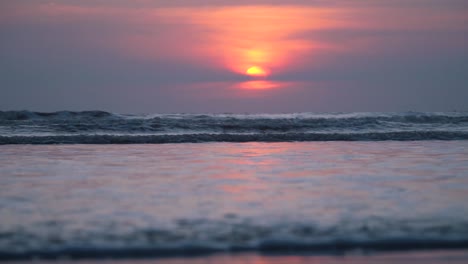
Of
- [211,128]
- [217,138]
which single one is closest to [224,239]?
[217,138]

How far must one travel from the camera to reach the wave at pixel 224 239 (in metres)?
3.81

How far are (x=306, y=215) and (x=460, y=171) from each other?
10.7 feet

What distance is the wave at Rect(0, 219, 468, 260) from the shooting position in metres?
3.81

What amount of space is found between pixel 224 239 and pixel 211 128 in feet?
37.8

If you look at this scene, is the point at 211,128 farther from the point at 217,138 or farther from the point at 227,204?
the point at 227,204

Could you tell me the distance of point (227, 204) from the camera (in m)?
5.02

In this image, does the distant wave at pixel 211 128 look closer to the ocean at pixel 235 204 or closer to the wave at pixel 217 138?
the wave at pixel 217 138

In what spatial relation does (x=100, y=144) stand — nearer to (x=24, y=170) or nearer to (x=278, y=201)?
(x=24, y=170)

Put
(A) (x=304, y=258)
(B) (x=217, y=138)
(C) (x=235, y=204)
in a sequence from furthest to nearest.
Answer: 1. (B) (x=217, y=138)
2. (C) (x=235, y=204)
3. (A) (x=304, y=258)

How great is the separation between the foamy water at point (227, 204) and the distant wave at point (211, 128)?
3.93m

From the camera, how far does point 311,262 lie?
3.68m

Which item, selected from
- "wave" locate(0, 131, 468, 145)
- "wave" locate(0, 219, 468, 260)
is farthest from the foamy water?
"wave" locate(0, 131, 468, 145)

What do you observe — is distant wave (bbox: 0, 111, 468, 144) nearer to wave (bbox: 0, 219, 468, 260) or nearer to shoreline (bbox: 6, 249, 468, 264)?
wave (bbox: 0, 219, 468, 260)

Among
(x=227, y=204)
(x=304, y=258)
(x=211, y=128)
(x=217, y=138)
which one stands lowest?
(x=304, y=258)
